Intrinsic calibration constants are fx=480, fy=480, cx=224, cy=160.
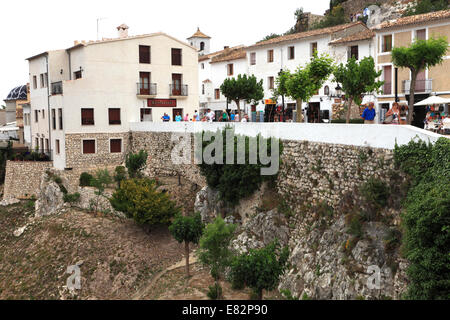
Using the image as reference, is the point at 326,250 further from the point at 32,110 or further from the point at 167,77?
the point at 32,110

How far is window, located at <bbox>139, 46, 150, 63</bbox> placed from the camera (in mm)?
33388

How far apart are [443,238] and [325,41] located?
2729 cm

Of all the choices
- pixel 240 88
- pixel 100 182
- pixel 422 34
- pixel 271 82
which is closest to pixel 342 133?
pixel 240 88

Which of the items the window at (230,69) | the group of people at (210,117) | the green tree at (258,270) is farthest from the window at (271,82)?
the green tree at (258,270)

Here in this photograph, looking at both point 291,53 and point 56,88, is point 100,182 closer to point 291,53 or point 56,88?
point 56,88

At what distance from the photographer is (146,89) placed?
33.8 meters

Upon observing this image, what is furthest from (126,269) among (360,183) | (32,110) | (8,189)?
(32,110)

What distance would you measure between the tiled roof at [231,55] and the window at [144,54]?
38.4 feet

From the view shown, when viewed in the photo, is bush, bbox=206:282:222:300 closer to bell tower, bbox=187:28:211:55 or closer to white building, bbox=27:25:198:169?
white building, bbox=27:25:198:169

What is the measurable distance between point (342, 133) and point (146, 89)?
2003 cm

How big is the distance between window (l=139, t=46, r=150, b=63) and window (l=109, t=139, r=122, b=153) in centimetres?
581

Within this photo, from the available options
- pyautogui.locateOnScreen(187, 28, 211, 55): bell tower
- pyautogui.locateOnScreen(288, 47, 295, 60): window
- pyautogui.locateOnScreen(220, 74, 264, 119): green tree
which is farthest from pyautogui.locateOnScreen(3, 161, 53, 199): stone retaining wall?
pyautogui.locateOnScreen(187, 28, 211, 55): bell tower

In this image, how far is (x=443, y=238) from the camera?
1095cm

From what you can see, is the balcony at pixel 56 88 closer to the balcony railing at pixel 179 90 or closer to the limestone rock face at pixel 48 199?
the limestone rock face at pixel 48 199
